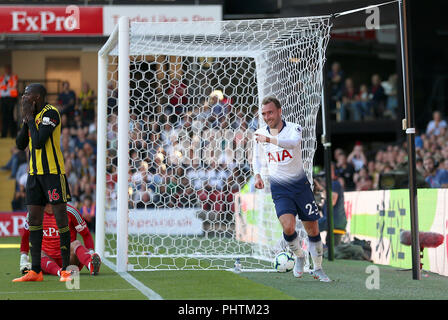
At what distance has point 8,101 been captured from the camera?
2441 centimetres

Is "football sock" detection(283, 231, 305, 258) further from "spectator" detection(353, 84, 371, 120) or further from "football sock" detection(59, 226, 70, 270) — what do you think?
"spectator" detection(353, 84, 371, 120)

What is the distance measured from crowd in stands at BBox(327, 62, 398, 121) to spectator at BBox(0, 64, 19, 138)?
32.6ft

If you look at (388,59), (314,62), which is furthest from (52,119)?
(388,59)

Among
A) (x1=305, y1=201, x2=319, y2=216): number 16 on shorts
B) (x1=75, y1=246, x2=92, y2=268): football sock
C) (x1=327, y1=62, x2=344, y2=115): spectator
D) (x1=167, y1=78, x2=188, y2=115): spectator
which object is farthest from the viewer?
(x1=327, y1=62, x2=344, y2=115): spectator

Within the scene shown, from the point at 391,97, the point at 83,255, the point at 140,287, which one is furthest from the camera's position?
the point at 391,97

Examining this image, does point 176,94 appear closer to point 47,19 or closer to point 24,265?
point 24,265

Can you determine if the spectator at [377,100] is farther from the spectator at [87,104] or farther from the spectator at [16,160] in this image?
the spectator at [16,160]

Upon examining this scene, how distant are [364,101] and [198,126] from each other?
12.5m

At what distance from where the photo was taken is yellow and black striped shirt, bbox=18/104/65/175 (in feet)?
26.0

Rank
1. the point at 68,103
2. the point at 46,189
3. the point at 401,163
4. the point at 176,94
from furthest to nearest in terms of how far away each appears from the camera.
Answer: the point at 68,103 → the point at 401,163 → the point at 176,94 → the point at 46,189

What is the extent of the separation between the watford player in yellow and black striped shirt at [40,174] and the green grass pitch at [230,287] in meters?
0.46

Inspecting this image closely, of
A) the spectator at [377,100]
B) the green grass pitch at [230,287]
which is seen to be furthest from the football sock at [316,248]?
the spectator at [377,100]

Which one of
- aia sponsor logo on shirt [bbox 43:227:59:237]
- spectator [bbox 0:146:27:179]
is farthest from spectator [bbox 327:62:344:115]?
aia sponsor logo on shirt [bbox 43:227:59:237]

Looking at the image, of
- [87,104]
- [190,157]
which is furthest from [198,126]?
[87,104]
